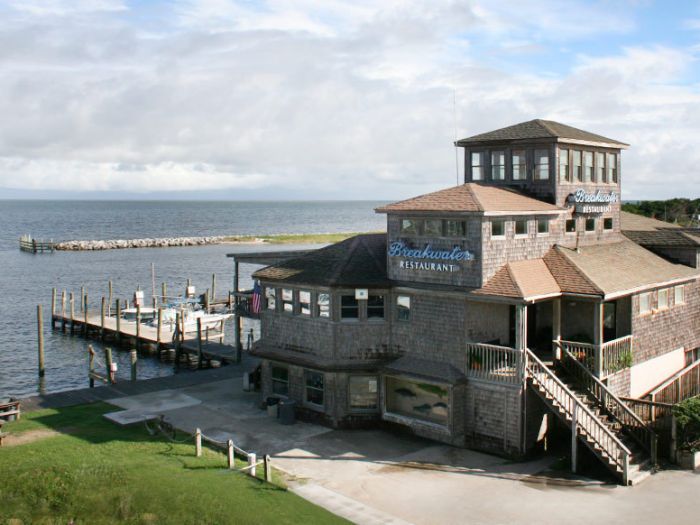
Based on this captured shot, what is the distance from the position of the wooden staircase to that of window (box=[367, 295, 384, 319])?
19.1ft

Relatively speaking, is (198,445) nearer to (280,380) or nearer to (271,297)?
(280,380)

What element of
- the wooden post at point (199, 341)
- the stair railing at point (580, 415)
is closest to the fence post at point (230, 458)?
the stair railing at point (580, 415)

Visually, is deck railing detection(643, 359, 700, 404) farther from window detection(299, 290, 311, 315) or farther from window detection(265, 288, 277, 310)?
window detection(265, 288, 277, 310)

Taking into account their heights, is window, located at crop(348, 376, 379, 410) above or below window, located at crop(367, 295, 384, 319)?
below

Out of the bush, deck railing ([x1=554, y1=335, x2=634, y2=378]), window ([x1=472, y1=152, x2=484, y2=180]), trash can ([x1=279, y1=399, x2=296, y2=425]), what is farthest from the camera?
window ([x1=472, y1=152, x2=484, y2=180])

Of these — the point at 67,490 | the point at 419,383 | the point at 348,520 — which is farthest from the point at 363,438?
the point at 67,490

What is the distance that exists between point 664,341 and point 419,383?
10597 millimetres

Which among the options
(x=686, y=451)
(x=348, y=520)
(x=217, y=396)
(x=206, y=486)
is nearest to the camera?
(x=348, y=520)

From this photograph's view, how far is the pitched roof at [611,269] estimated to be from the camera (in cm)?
2547

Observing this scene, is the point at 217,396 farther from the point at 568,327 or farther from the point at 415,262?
the point at 568,327

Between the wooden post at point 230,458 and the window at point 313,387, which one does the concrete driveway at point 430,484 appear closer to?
the window at point 313,387

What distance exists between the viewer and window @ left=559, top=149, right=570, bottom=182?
29.3m

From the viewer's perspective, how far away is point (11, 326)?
58.7 metres

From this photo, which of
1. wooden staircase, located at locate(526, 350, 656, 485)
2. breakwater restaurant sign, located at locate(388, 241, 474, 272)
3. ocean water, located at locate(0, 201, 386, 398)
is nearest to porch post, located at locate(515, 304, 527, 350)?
wooden staircase, located at locate(526, 350, 656, 485)
